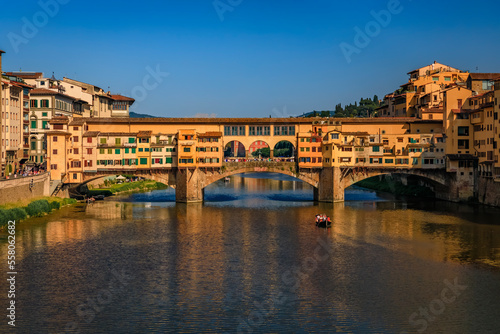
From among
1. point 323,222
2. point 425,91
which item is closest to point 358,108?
point 425,91

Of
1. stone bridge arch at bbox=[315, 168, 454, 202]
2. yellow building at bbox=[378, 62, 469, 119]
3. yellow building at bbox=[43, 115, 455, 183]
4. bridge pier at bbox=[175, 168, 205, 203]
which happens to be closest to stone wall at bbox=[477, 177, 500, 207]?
stone bridge arch at bbox=[315, 168, 454, 202]

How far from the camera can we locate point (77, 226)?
5509 centimetres

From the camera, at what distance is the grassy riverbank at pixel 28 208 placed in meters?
52.2

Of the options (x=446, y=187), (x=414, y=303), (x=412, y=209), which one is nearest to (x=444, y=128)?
(x=446, y=187)

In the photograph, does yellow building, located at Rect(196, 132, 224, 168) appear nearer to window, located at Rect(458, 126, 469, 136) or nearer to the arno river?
the arno river

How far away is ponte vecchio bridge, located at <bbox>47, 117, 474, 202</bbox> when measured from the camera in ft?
241

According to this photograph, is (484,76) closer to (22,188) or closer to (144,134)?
(144,134)

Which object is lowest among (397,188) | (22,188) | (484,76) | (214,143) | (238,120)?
(397,188)

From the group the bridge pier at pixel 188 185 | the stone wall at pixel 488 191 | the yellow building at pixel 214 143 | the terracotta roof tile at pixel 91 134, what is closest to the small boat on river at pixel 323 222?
the yellow building at pixel 214 143

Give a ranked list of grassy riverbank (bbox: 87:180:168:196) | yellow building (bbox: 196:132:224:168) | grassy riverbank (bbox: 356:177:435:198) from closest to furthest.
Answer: yellow building (bbox: 196:132:224:168)
grassy riverbank (bbox: 87:180:168:196)
grassy riverbank (bbox: 356:177:435:198)

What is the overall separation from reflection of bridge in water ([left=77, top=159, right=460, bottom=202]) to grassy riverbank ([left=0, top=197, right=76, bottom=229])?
8264 mm

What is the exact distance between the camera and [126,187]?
9188 cm

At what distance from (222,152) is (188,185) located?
21.5ft

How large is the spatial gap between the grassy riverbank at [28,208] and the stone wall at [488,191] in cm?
5214
